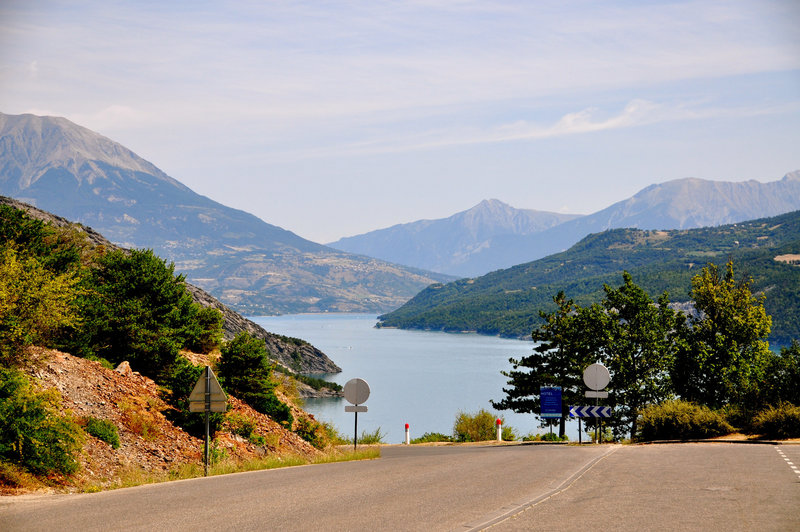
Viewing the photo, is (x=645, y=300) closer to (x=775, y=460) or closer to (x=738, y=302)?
(x=738, y=302)

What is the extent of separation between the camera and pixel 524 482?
1427cm

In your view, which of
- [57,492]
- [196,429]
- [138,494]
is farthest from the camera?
[196,429]

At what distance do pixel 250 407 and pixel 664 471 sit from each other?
14274mm

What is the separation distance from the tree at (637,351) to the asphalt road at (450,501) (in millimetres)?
36138

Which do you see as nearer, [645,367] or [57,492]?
[57,492]

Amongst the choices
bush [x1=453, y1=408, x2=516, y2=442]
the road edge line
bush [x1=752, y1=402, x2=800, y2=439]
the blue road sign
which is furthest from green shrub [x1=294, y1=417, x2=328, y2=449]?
bush [x1=453, y1=408, x2=516, y2=442]

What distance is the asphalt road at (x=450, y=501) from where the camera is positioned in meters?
9.98

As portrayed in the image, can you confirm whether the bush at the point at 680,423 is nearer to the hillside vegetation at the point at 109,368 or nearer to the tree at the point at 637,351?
the hillside vegetation at the point at 109,368

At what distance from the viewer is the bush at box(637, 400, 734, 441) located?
2848 centimetres

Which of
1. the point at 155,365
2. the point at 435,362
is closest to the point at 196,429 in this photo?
the point at 155,365

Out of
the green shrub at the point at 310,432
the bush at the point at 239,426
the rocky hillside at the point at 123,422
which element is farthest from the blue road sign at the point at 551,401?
the bush at the point at 239,426

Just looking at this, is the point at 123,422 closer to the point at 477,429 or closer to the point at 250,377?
the point at 250,377

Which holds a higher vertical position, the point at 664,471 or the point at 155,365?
the point at 155,365

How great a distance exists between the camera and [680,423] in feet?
96.7
